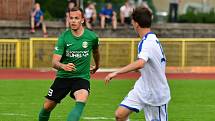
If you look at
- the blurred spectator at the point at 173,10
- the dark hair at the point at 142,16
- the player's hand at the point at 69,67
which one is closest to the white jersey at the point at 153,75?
the dark hair at the point at 142,16

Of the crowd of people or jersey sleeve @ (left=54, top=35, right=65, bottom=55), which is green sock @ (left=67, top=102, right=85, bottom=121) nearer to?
jersey sleeve @ (left=54, top=35, right=65, bottom=55)

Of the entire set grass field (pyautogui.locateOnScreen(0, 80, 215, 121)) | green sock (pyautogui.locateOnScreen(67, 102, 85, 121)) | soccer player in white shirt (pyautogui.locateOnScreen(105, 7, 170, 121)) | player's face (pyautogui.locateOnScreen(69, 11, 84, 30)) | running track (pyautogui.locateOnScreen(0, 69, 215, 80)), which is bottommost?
running track (pyautogui.locateOnScreen(0, 69, 215, 80))

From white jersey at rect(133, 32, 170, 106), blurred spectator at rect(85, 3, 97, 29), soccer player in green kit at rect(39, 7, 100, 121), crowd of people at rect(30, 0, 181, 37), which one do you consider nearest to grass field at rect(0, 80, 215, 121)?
soccer player in green kit at rect(39, 7, 100, 121)

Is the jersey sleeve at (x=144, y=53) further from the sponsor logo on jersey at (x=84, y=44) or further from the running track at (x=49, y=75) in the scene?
the running track at (x=49, y=75)

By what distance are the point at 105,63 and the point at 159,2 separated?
40817 millimetres

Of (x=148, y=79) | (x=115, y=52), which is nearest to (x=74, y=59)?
(x=148, y=79)

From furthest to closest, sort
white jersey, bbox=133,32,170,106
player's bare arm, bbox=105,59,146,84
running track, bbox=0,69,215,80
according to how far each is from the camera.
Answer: running track, bbox=0,69,215,80, white jersey, bbox=133,32,170,106, player's bare arm, bbox=105,59,146,84

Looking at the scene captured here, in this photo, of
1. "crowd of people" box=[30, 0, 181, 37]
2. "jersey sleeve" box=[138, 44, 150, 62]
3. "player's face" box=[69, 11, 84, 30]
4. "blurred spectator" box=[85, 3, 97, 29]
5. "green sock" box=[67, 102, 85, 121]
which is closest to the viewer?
"jersey sleeve" box=[138, 44, 150, 62]

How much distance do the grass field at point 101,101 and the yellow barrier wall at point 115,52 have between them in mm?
6553

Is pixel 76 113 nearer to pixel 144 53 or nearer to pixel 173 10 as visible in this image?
pixel 144 53

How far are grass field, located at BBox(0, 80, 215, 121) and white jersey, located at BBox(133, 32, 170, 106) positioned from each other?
13.9 feet

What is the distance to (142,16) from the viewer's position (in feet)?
31.0

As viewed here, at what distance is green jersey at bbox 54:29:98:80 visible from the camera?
11.6 metres

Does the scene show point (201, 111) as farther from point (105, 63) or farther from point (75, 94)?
point (105, 63)
